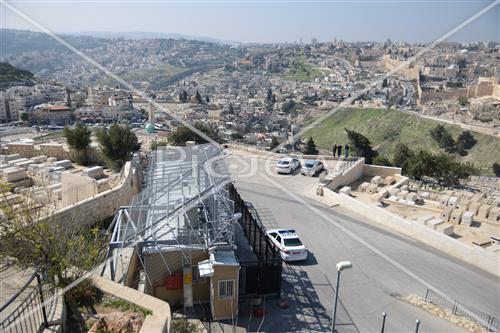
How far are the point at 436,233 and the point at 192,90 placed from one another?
120431 millimetres

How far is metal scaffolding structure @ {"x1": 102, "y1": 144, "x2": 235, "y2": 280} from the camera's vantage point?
6027 mm

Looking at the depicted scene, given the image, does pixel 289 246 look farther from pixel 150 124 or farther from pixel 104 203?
pixel 150 124

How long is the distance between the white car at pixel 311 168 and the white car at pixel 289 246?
6.58 metres

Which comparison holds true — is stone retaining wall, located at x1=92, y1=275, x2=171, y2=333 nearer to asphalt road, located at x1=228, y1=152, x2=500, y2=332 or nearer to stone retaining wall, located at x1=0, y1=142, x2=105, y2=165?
asphalt road, located at x1=228, y1=152, x2=500, y2=332

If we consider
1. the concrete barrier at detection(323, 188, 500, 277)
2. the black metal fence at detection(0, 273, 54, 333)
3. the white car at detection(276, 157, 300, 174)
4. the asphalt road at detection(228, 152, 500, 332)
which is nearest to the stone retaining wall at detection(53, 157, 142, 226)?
the black metal fence at detection(0, 273, 54, 333)

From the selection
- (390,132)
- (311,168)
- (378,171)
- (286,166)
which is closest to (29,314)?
(286,166)

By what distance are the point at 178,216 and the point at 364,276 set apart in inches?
159

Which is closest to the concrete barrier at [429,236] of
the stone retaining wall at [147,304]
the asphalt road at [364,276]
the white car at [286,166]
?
the asphalt road at [364,276]

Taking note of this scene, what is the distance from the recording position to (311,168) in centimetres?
1491

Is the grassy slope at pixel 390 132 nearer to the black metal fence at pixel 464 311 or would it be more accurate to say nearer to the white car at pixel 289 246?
the white car at pixel 289 246

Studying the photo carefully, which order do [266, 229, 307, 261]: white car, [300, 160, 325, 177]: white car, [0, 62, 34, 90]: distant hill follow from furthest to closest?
[0, 62, 34, 90]: distant hill, [300, 160, 325, 177]: white car, [266, 229, 307, 261]: white car

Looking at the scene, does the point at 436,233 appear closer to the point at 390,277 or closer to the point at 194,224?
the point at 390,277

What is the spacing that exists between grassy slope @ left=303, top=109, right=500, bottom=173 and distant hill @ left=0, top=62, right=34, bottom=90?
64603 mm

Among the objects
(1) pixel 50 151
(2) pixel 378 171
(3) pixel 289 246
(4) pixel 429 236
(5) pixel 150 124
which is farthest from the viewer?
(5) pixel 150 124
